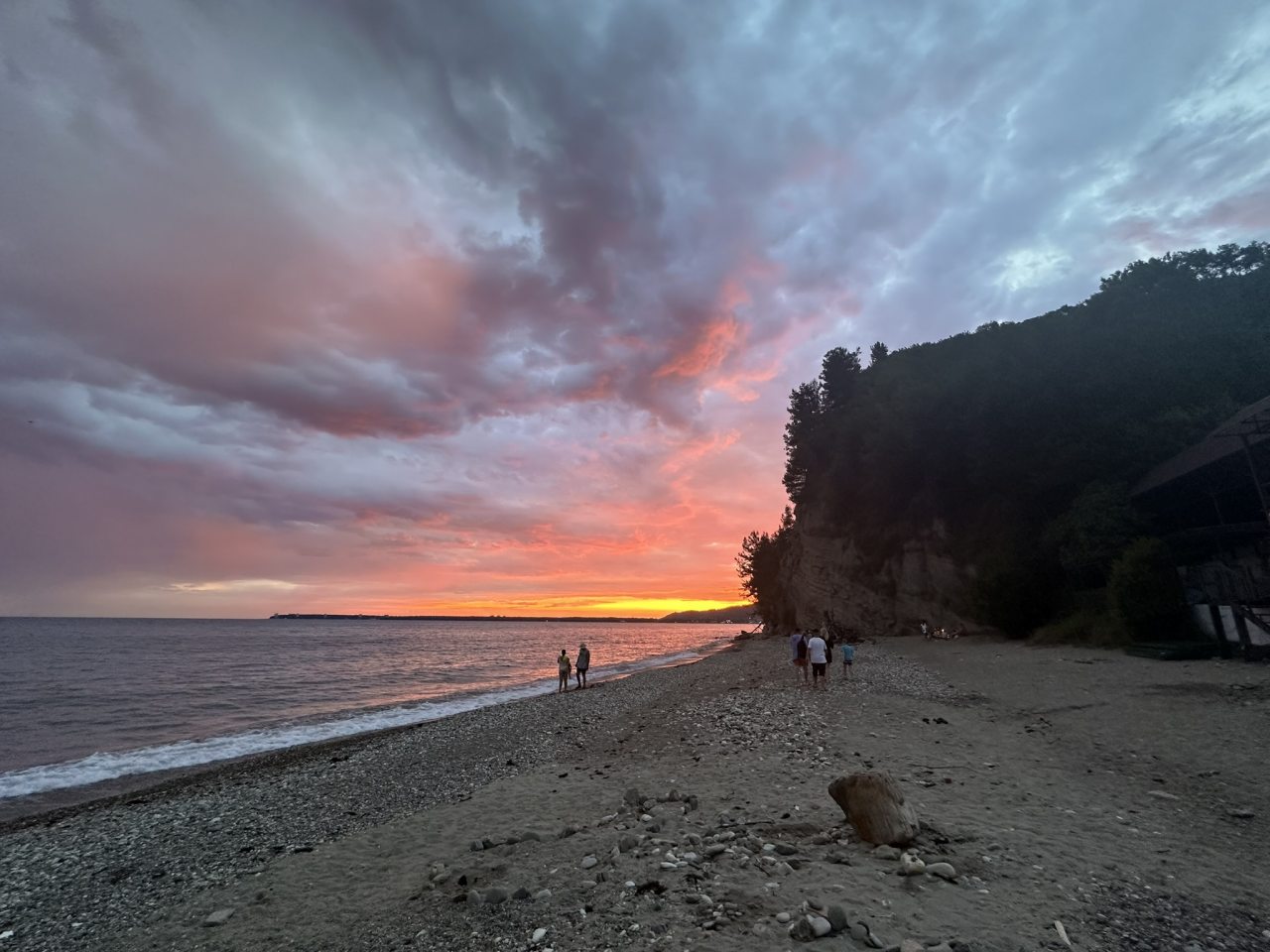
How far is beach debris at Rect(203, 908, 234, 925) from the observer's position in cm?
755

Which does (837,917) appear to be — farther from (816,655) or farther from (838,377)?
(838,377)

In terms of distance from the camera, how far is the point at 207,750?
21.8m

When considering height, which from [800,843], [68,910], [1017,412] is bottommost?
[68,910]

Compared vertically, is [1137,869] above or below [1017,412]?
below

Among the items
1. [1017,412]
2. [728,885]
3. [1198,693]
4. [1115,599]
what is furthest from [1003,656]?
[728,885]

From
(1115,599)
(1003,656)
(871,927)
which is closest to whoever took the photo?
(871,927)

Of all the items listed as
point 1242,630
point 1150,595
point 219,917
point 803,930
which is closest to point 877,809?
point 803,930

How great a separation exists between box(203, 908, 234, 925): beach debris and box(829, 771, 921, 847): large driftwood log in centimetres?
790

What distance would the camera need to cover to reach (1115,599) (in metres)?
26.7

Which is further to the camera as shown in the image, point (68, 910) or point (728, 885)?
point (68, 910)

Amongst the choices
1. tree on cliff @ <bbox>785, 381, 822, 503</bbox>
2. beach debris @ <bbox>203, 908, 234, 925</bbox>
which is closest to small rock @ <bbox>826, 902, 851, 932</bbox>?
beach debris @ <bbox>203, 908, 234, 925</bbox>

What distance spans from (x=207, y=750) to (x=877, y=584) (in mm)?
50122

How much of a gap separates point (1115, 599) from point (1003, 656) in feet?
17.7

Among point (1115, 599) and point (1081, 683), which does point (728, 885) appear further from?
point (1115, 599)
